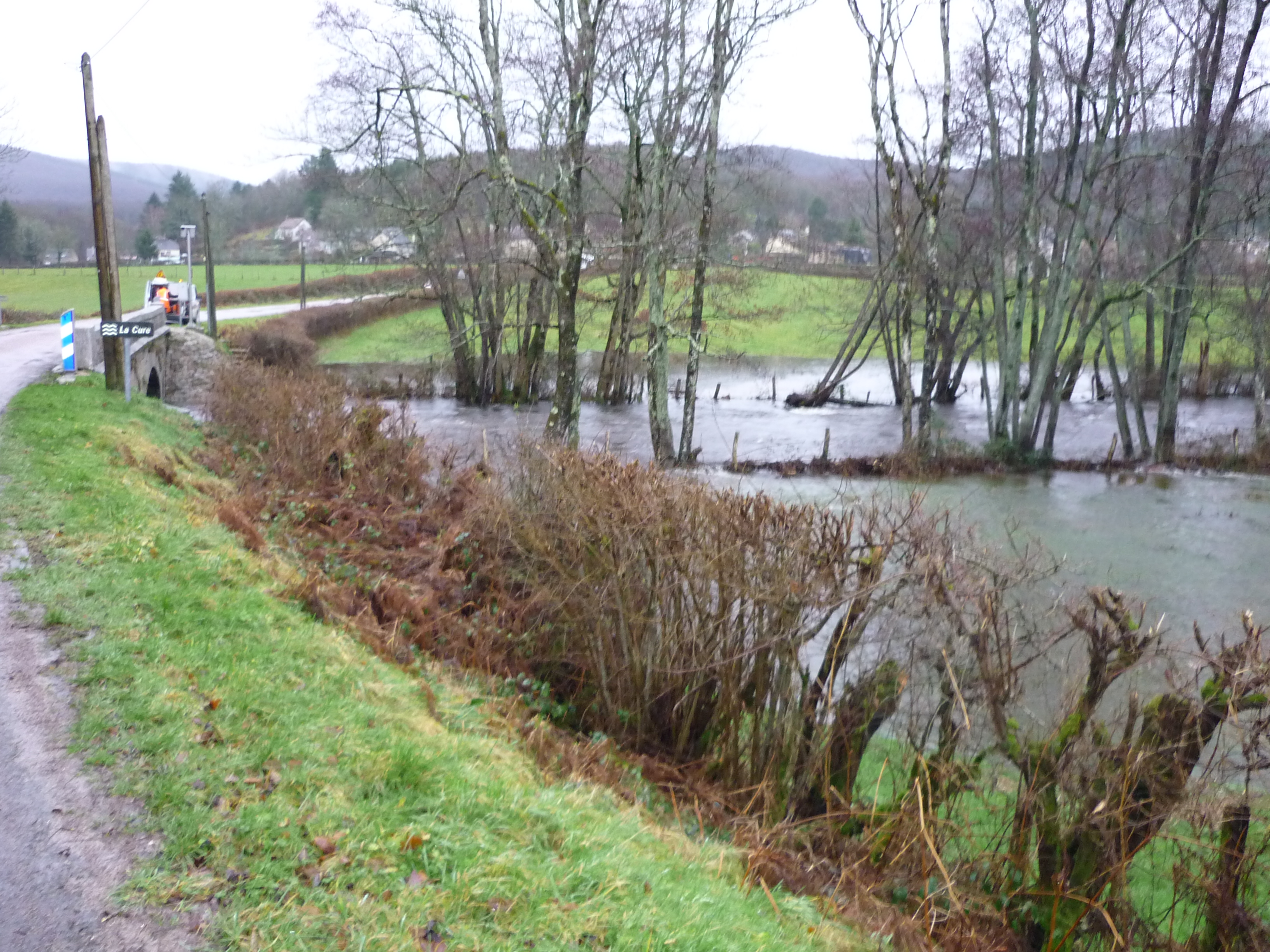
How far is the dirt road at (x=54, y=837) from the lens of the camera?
392 cm

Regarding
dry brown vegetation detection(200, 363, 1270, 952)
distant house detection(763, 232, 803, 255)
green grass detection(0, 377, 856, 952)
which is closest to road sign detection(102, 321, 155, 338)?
dry brown vegetation detection(200, 363, 1270, 952)

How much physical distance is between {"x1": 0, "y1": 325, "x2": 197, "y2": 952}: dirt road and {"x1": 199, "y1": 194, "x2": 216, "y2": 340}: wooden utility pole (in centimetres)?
3299

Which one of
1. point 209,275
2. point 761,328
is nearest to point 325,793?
point 209,275

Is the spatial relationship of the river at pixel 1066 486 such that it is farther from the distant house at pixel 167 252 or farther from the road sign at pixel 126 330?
the distant house at pixel 167 252

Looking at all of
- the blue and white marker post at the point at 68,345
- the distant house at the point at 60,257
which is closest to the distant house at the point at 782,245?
the blue and white marker post at the point at 68,345

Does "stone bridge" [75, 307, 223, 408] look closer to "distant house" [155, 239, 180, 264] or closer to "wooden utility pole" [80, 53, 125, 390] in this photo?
"wooden utility pole" [80, 53, 125, 390]

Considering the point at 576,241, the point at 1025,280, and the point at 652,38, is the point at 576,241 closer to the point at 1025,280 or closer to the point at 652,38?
the point at 652,38

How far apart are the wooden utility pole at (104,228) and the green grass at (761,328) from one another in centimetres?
1618

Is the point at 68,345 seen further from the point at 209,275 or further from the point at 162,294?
the point at 209,275

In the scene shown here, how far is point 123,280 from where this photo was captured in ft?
194

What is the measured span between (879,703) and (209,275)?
37.8m

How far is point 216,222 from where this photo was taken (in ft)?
205

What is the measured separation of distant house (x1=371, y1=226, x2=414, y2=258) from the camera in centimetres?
3116

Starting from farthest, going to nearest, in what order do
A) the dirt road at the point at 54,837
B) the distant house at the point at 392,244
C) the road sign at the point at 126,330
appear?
the distant house at the point at 392,244 < the road sign at the point at 126,330 < the dirt road at the point at 54,837
